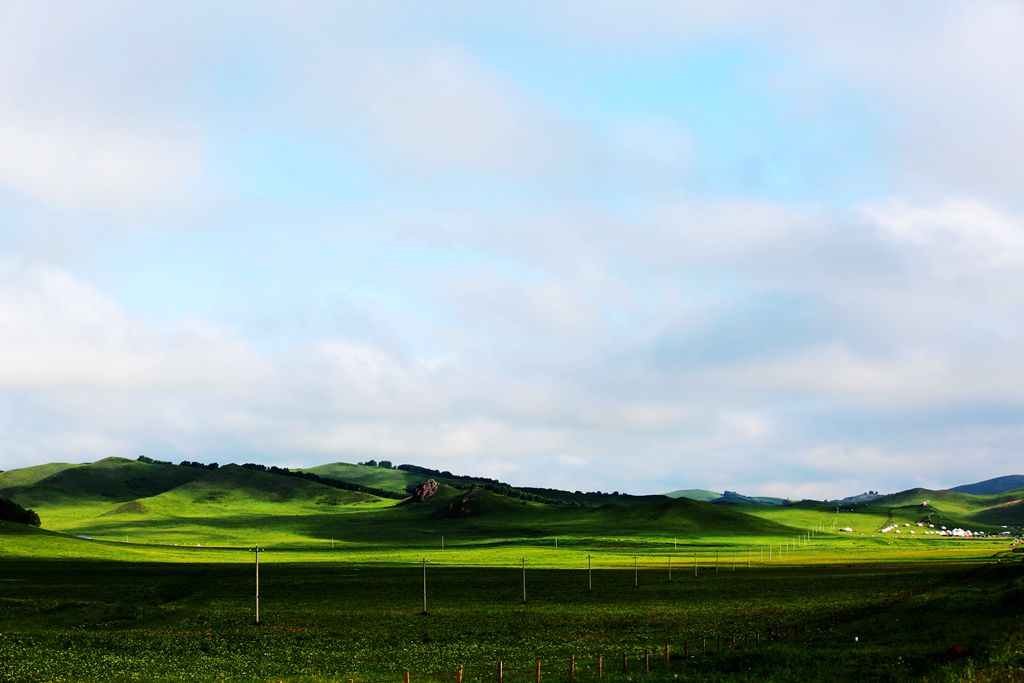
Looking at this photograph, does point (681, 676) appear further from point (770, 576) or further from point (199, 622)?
point (770, 576)

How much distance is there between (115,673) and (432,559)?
142m

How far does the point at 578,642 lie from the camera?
2363 inches

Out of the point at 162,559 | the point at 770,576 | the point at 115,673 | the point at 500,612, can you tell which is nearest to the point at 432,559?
the point at 162,559

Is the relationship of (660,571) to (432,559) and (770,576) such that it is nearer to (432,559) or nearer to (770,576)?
(770,576)

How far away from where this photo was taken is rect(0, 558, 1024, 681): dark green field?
46062mm

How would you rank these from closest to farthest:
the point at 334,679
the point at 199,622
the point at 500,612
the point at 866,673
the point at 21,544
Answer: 1. the point at 866,673
2. the point at 334,679
3. the point at 199,622
4. the point at 500,612
5. the point at 21,544

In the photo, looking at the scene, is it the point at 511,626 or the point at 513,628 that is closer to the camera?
the point at 513,628

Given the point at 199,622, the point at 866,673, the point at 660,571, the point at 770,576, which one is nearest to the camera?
the point at 866,673

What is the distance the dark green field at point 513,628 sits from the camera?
46062 mm

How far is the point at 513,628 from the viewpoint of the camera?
69.6 metres

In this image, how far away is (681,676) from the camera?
42.6 meters

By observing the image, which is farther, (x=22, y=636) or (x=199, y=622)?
(x=199, y=622)

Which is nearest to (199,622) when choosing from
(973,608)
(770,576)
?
(973,608)

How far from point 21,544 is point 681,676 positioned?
169803 millimetres
